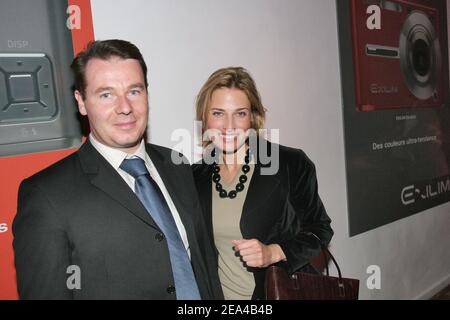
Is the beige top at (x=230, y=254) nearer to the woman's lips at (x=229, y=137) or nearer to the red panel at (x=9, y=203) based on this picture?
the woman's lips at (x=229, y=137)

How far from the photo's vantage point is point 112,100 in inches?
50.2

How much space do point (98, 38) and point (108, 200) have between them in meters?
0.76

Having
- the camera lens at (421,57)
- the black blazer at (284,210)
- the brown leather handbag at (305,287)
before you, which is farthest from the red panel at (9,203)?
the camera lens at (421,57)

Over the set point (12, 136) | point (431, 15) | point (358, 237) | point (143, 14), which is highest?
point (431, 15)

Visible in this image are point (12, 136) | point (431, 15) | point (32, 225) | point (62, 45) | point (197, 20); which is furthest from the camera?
point (431, 15)

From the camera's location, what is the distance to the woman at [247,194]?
1.61 metres

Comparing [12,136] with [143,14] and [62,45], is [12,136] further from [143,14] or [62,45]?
[143,14]

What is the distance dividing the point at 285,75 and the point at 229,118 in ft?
2.97

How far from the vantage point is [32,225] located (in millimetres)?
1094

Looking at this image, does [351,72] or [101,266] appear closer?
[101,266]

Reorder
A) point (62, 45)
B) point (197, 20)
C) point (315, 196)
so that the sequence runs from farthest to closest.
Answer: point (197, 20)
point (315, 196)
point (62, 45)

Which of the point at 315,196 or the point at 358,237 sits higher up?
the point at 315,196

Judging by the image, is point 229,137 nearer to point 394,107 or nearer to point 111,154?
point 111,154
